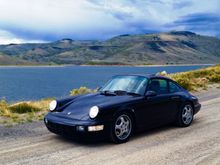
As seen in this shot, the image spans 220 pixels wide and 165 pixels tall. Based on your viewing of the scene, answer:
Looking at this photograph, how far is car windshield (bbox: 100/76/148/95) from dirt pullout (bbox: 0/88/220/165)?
114cm

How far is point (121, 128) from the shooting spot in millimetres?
7410

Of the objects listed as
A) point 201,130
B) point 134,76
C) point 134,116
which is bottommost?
point 201,130

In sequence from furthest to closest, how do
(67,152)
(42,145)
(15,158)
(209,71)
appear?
(209,71) → (42,145) → (67,152) → (15,158)

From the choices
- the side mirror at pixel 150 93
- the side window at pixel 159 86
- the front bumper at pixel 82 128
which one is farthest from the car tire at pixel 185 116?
the front bumper at pixel 82 128

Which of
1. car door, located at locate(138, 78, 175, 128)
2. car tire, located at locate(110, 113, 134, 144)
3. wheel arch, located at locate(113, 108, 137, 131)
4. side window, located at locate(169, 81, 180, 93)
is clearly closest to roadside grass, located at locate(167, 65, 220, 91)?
side window, located at locate(169, 81, 180, 93)

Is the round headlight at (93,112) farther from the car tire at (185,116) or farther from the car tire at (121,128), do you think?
the car tire at (185,116)

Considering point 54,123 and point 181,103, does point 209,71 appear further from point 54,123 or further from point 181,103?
point 54,123

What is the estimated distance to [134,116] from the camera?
7.62m

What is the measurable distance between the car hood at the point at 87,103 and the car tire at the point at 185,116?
1.86m

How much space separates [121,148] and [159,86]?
2.34m

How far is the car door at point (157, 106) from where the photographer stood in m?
7.89

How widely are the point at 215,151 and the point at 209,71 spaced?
69.0 feet

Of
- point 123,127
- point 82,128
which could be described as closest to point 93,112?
point 82,128

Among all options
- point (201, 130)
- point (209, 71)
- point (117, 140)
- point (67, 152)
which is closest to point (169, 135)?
point (201, 130)
